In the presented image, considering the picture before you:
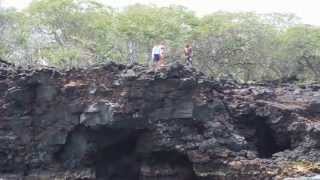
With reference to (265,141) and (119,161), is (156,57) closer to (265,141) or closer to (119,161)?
(119,161)

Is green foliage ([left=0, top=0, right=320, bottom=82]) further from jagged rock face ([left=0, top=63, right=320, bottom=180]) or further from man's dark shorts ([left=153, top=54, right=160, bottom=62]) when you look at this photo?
jagged rock face ([left=0, top=63, right=320, bottom=180])

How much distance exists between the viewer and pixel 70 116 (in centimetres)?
2362

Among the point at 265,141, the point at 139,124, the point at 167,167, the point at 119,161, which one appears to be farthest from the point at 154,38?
the point at 167,167

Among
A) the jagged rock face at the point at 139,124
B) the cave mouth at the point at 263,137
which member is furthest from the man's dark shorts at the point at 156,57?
the cave mouth at the point at 263,137

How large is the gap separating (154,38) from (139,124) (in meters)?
15.2

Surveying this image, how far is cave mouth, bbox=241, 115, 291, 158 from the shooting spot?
24.2 m

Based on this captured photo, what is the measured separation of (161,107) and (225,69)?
17.8 meters

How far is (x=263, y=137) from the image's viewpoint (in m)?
24.9

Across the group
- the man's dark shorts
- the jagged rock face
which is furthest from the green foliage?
the jagged rock face

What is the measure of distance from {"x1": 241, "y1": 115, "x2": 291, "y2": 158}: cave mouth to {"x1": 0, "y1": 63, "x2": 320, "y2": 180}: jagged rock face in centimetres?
4

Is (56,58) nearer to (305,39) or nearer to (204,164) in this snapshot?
(305,39)

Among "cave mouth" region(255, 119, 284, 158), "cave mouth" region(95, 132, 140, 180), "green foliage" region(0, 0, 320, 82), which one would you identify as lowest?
"cave mouth" region(95, 132, 140, 180)

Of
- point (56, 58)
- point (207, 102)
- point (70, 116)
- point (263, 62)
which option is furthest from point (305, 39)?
point (70, 116)

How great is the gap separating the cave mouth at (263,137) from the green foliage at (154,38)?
1323cm
